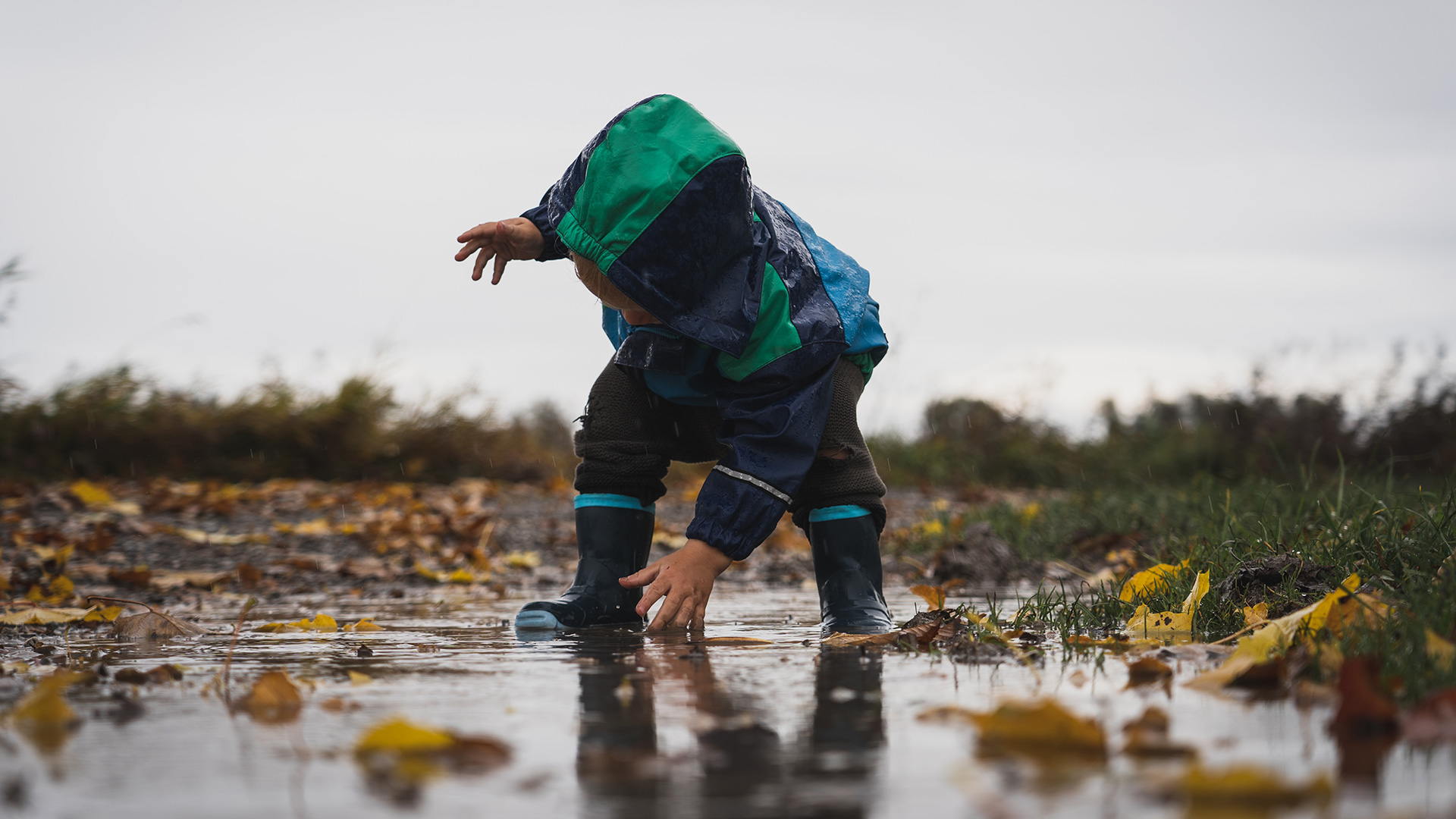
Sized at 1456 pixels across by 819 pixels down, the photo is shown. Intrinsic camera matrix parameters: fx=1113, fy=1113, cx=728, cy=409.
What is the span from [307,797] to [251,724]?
0.39m

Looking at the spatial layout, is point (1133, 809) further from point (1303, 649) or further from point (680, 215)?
point (680, 215)

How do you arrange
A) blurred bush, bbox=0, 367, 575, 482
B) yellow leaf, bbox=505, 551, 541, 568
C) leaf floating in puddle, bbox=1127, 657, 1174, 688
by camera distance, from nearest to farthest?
leaf floating in puddle, bbox=1127, 657, 1174, 688
yellow leaf, bbox=505, 551, 541, 568
blurred bush, bbox=0, 367, 575, 482

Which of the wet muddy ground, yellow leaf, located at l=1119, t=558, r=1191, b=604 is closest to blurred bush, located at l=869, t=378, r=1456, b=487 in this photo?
yellow leaf, located at l=1119, t=558, r=1191, b=604

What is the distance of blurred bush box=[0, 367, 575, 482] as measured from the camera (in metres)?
8.88

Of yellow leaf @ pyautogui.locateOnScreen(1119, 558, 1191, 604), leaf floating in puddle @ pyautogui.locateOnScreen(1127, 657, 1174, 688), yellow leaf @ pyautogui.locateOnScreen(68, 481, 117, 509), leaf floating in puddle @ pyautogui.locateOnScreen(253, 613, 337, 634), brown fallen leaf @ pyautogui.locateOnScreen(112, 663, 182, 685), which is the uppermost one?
yellow leaf @ pyautogui.locateOnScreen(68, 481, 117, 509)

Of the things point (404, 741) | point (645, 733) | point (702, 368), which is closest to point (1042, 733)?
point (645, 733)

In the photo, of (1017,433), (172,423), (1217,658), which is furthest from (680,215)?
(1017,433)

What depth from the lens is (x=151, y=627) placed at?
2.43 m

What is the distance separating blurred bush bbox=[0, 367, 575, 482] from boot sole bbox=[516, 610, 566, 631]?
298 inches

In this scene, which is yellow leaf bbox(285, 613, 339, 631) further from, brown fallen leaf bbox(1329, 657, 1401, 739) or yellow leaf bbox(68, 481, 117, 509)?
yellow leaf bbox(68, 481, 117, 509)

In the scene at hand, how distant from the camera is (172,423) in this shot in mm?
9664

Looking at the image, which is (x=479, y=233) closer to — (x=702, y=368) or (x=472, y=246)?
(x=472, y=246)

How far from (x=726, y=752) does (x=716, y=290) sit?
57.2 inches

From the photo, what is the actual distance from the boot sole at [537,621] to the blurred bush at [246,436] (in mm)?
7577
